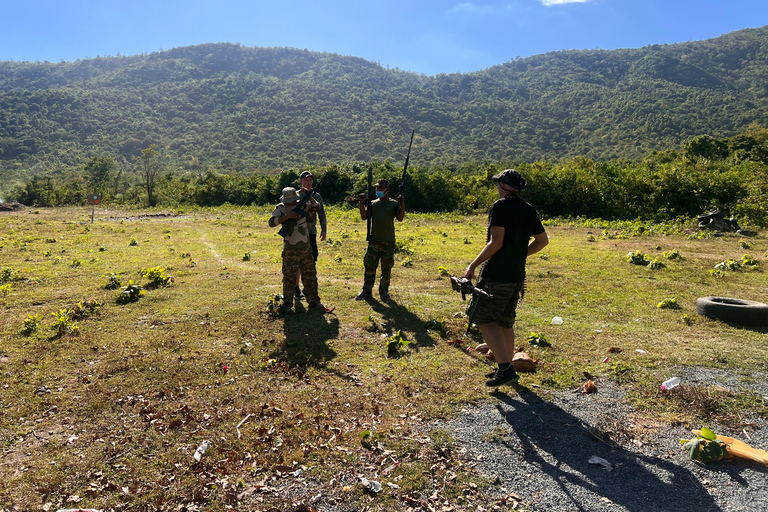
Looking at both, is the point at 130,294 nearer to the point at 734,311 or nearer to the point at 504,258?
the point at 504,258

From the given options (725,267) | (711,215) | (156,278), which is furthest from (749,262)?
(156,278)

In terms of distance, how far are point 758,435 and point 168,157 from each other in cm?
13790

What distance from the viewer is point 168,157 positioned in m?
122

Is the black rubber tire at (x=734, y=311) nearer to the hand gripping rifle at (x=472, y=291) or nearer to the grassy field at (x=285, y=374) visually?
the grassy field at (x=285, y=374)

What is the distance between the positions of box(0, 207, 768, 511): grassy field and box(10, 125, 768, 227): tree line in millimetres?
3607

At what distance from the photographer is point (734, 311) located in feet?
25.1

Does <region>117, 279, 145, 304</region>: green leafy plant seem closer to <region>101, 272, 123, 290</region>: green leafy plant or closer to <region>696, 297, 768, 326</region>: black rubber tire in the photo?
<region>101, 272, 123, 290</region>: green leafy plant

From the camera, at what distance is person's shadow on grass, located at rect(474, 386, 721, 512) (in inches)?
136

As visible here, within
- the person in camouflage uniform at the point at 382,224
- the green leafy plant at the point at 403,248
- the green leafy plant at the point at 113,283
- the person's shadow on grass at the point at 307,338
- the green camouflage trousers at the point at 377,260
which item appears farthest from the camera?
the green leafy plant at the point at 403,248

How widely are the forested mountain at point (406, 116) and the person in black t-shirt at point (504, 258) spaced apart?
97.6m

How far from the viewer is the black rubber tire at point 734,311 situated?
7418mm

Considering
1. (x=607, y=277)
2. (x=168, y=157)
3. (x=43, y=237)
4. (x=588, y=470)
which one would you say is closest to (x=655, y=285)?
(x=607, y=277)

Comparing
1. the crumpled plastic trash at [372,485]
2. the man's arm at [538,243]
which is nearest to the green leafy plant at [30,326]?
the crumpled plastic trash at [372,485]

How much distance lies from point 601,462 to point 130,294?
9557 millimetres
